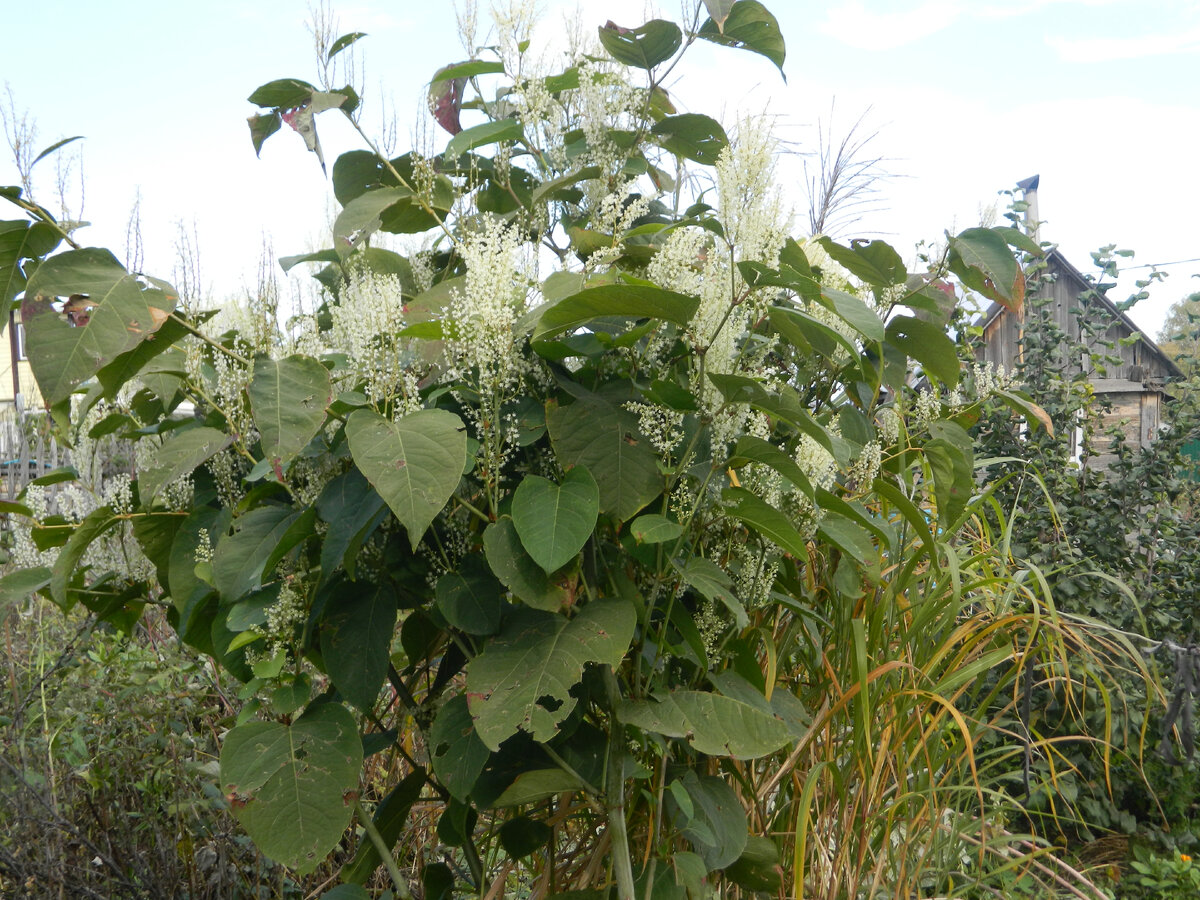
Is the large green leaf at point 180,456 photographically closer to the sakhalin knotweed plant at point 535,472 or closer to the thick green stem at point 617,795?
the sakhalin knotweed plant at point 535,472

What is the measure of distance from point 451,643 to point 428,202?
2.53 feet

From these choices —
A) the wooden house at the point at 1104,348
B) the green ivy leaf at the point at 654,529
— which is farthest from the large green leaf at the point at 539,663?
the wooden house at the point at 1104,348

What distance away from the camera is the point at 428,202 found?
5.01ft

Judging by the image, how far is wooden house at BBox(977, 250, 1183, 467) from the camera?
4117 mm

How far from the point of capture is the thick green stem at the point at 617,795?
1309 mm

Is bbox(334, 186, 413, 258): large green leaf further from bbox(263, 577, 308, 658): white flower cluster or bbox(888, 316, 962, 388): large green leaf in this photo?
bbox(888, 316, 962, 388): large green leaf

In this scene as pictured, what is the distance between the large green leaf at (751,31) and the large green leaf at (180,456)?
3.21 feet

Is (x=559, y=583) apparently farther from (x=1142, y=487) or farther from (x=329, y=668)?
(x=1142, y=487)

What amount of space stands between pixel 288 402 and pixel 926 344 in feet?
3.62

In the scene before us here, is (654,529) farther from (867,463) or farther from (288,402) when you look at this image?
(867,463)

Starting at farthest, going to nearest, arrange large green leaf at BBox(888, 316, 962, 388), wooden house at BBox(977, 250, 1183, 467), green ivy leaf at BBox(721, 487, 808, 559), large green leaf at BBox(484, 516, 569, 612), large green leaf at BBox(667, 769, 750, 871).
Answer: wooden house at BBox(977, 250, 1183, 467)
large green leaf at BBox(888, 316, 962, 388)
large green leaf at BBox(667, 769, 750, 871)
green ivy leaf at BBox(721, 487, 808, 559)
large green leaf at BBox(484, 516, 569, 612)

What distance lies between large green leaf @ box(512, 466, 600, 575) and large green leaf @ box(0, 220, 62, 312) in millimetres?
731

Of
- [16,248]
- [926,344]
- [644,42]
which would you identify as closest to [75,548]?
[16,248]

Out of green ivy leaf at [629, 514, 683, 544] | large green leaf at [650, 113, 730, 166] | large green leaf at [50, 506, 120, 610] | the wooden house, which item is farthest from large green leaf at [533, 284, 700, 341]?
the wooden house
